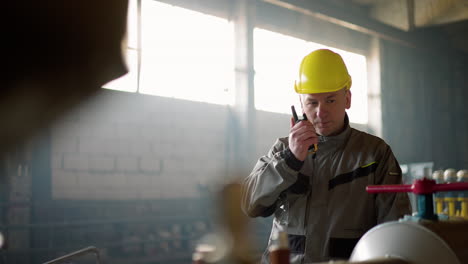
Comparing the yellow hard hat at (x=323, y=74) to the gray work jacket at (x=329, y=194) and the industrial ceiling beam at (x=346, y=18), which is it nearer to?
the gray work jacket at (x=329, y=194)

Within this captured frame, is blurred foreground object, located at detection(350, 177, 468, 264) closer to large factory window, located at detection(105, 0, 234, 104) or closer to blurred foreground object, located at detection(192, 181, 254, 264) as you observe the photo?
blurred foreground object, located at detection(192, 181, 254, 264)

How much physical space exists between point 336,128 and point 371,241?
975 mm

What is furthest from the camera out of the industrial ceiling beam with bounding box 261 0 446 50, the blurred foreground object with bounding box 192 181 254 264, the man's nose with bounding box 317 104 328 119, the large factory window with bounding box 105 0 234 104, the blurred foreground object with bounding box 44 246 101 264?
the industrial ceiling beam with bounding box 261 0 446 50

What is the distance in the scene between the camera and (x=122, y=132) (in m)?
6.68

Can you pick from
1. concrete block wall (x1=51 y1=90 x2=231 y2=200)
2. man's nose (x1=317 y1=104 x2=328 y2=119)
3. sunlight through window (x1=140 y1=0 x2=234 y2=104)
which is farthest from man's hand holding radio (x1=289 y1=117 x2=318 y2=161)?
sunlight through window (x1=140 y1=0 x2=234 y2=104)

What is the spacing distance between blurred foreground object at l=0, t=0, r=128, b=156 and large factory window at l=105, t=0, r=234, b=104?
6.02 m

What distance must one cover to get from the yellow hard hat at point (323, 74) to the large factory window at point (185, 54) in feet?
15.3

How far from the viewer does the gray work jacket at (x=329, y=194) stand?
1.80 meters

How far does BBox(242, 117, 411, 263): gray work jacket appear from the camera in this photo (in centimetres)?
180

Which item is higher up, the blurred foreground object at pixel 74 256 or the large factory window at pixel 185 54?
the large factory window at pixel 185 54

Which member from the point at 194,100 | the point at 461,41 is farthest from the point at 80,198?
the point at 461,41

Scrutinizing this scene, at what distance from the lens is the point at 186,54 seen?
7.21 m

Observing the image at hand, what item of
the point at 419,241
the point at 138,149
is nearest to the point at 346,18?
the point at 138,149

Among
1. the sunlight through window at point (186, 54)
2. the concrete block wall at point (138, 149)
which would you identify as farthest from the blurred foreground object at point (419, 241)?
the sunlight through window at point (186, 54)
